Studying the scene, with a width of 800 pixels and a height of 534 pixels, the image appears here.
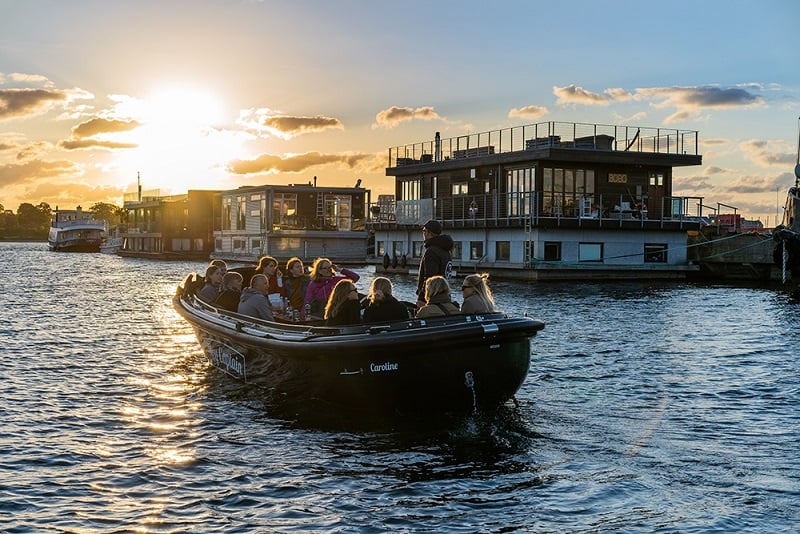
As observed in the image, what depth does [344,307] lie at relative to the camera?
12727 millimetres

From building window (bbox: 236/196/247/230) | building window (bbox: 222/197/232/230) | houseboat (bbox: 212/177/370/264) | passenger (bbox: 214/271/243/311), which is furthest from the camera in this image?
building window (bbox: 222/197/232/230)

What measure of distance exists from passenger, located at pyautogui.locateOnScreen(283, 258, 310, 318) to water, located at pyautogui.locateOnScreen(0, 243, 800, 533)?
79.8 inches

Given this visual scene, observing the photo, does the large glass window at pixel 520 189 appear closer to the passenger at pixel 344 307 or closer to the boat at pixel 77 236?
the passenger at pixel 344 307

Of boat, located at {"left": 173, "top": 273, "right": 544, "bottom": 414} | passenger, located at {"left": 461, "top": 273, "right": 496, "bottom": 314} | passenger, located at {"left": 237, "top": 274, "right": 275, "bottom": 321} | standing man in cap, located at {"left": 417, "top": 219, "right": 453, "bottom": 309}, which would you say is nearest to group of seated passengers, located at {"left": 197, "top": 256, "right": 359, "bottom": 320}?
passenger, located at {"left": 237, "top": 274, "right": 275, "bottom": 321}

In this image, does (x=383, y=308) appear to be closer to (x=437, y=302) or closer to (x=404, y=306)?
→ (x=404, y=306)

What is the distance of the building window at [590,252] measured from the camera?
47.5 m

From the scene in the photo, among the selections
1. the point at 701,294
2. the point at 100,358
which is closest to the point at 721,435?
the point at 100,358

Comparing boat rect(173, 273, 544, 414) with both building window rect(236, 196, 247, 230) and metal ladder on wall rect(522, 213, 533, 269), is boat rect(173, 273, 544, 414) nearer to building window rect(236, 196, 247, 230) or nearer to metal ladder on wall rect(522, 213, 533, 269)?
metal ladder on wall rect(522, 213, 533, 269)

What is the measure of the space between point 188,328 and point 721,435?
17190 mm

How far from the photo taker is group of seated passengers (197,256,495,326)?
1233cm

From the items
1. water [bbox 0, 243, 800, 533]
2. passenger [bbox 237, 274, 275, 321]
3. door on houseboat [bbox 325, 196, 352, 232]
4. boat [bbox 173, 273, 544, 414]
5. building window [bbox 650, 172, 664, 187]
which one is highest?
building window [bbox 650, 172, 664, 187]

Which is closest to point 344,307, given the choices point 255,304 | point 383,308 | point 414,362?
point 383,308

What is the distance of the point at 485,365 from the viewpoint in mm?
11727

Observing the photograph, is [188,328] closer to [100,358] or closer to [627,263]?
[100,358]
